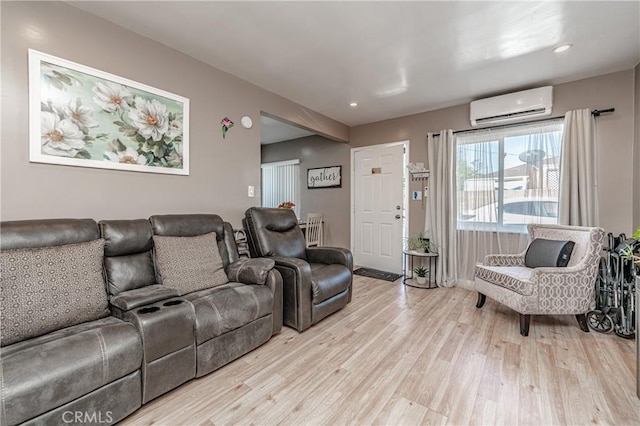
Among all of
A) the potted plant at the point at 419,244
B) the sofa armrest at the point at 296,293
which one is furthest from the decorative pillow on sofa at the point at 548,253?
the sofa armrest at the point at 296,293

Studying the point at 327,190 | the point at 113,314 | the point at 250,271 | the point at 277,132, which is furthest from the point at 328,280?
the point at 277,132

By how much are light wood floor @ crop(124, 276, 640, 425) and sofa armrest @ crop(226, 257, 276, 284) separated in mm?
512

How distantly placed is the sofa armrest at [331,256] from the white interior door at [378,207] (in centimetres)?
163

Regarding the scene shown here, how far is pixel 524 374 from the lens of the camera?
5.84ft

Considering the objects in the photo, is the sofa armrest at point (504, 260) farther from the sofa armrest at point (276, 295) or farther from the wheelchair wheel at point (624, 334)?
the sofa armrest at point (276, 295)

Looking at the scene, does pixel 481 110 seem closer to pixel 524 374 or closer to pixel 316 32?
pixel 316 32

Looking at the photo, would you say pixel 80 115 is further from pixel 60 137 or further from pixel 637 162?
pixel 637 162

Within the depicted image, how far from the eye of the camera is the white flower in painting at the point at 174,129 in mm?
2396

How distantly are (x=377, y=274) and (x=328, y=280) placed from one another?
193 cm

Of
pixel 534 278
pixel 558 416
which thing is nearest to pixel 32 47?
pixel 558 416

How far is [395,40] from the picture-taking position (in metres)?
2.24

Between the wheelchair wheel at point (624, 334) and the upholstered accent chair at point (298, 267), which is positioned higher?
the upholstered accent chair at point (298, 267)

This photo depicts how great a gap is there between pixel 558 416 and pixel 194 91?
11.3ft

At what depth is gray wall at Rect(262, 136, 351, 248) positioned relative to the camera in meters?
4.82
